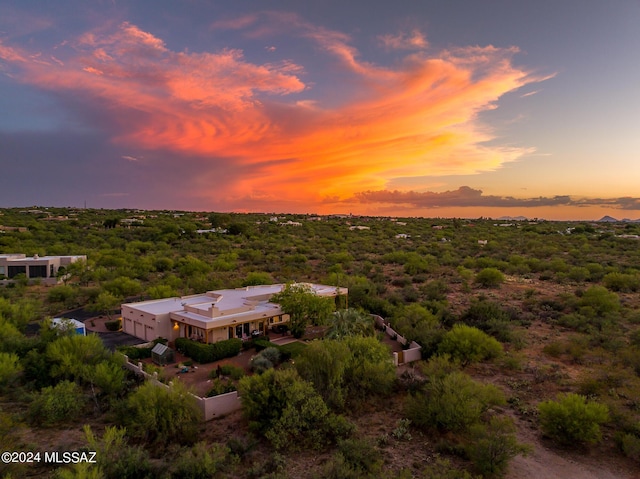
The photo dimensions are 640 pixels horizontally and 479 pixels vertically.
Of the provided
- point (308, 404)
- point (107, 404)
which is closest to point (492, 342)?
point (308, 404)

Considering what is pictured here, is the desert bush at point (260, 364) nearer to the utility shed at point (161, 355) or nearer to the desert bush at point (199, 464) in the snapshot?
the utility shed at point (161, 355)

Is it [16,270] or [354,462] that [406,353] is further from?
[16,270]

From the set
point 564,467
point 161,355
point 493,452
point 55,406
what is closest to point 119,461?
point 55,406

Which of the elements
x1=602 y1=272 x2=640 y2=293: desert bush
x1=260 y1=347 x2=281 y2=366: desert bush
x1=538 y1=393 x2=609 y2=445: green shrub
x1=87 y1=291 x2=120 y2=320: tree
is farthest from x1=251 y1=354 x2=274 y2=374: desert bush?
x1=602 y1=272 x2=640 y2=293: desert bush

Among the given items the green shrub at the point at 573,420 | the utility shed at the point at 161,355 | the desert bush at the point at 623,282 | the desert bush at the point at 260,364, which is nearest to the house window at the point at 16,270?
the utility shed at the point at 161,355

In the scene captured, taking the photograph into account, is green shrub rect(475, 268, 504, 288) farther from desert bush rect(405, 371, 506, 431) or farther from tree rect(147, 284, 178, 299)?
tree rect(147, 284, 178, 299)
